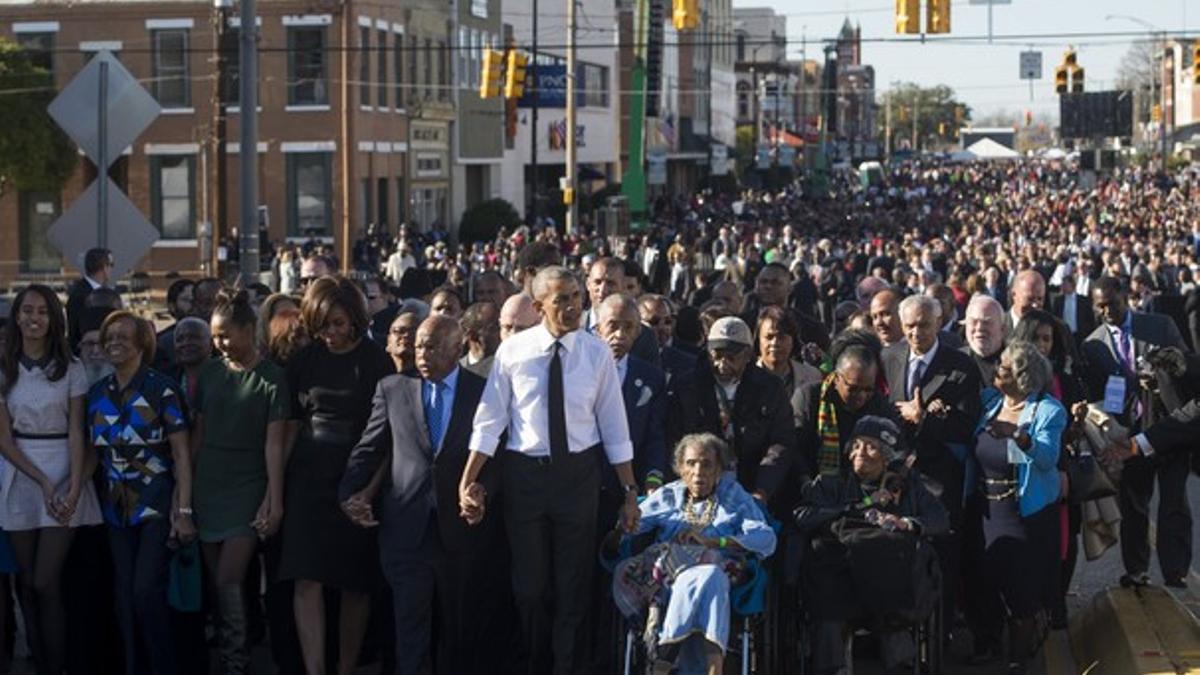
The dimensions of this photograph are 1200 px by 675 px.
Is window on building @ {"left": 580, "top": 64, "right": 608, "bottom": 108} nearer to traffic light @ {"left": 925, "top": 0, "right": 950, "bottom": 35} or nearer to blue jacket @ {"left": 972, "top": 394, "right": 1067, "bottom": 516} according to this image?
traffic light @ {"left": 925, "top": 0, "right": 950, "bottom": 35}

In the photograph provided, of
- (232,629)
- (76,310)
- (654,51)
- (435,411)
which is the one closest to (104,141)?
(76,310)

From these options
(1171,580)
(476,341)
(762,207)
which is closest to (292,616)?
(476,341)

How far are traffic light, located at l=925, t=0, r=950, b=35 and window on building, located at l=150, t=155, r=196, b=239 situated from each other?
80.2 ft

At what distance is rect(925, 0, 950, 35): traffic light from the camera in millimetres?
28297

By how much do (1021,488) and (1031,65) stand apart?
3701 inches

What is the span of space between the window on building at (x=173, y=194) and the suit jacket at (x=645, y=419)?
40.1 m

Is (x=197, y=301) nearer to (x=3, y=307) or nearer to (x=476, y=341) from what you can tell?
(x=3, y=307)

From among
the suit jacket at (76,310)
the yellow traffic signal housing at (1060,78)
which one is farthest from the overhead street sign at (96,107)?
the yellow traffic signal housing at (1060,78)

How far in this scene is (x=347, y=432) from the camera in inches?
364

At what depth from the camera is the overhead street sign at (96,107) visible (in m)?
13.3

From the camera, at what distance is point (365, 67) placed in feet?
166

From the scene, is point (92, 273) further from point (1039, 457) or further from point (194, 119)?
point (194, 119)

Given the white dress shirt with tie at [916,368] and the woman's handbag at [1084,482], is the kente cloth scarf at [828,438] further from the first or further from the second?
the woman's handbag at [1084,482]

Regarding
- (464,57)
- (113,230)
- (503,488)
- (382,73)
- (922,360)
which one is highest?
(464,57)
